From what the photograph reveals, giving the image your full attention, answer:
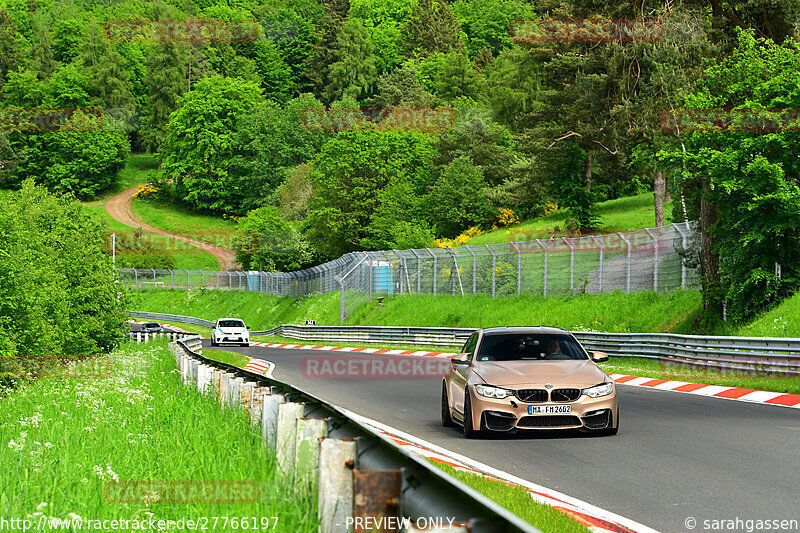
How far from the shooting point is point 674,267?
109 ft

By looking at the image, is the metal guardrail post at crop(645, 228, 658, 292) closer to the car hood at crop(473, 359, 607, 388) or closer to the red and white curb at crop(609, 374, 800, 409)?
the red and white curb at crop(609, 374, 800, 409)

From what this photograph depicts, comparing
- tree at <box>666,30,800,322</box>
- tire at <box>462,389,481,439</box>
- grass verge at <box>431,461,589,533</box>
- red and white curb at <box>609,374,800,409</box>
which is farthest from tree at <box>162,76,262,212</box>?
grass verge at <box>431,461,589,533</box>

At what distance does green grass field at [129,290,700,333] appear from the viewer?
33281mm

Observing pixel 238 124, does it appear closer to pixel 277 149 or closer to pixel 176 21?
pixel 277 149

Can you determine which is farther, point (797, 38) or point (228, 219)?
point (228, 219)

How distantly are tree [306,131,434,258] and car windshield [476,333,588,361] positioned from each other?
6933 centimetres

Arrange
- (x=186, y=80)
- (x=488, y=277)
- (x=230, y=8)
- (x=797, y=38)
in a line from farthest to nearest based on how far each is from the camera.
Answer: (x=230, y=8), (x=186, y=80), (x=488, y=277), (x=797, y=38)

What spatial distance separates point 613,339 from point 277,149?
106m

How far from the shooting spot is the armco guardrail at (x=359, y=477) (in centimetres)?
353

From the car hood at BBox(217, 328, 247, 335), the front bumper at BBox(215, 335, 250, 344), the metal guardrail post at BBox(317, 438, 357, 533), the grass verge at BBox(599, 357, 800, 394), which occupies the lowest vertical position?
the front bumper at BBox(215, 335, 250, 344)

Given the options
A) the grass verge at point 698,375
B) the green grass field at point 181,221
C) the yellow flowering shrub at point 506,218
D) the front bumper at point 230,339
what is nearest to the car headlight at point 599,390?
the grass verge at point 698,375

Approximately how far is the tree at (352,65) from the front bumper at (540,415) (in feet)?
492

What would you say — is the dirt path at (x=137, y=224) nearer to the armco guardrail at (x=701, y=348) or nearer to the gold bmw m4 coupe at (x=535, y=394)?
the armco guardrail at (x=701, y=348)

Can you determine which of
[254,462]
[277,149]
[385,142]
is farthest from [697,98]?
[277,149]
